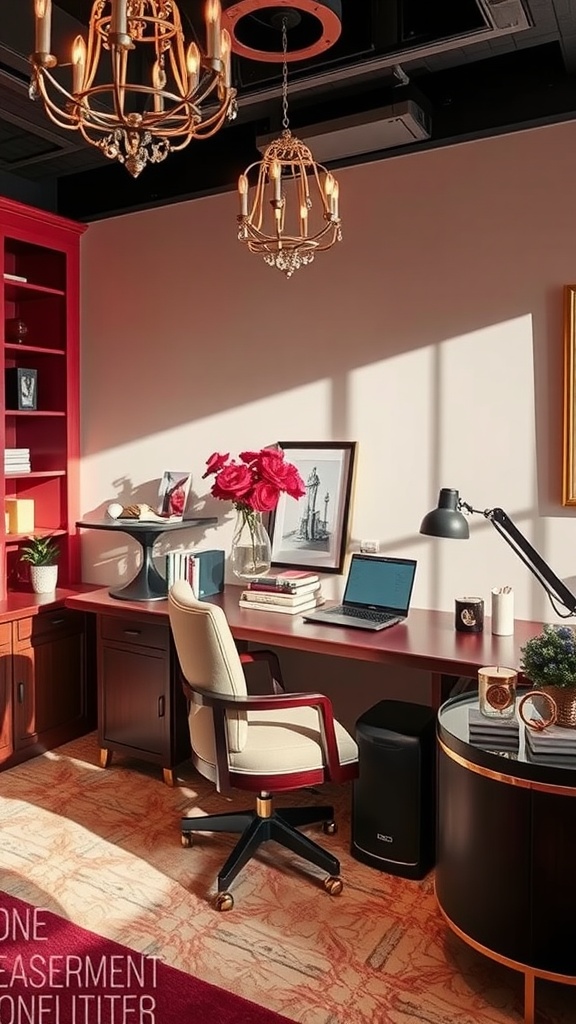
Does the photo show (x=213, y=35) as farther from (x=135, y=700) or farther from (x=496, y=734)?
(x=135, y=700)

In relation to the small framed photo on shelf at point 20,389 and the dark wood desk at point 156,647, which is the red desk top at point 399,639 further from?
the small framed photo on shelf at point 20,389

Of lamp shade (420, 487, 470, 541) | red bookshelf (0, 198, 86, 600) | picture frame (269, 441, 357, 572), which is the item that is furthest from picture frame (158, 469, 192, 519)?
lamp shade (420, 487, 470, 541)

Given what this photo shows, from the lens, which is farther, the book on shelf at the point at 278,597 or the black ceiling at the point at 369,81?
the book on shelf at the point at 278,597

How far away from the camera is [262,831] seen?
9.10 feet

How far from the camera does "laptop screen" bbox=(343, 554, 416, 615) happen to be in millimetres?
3121

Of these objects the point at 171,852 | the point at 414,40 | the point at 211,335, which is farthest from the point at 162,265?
the point at 171,852

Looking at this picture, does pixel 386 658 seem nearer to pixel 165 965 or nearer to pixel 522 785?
pixel 522 785

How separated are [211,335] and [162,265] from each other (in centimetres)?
47

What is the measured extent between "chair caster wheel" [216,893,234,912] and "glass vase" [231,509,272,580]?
127 centimetres

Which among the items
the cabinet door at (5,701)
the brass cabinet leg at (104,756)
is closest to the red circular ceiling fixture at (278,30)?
the cabinet door at (5,701)

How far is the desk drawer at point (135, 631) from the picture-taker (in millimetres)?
3416

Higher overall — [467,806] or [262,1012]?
[467,806]

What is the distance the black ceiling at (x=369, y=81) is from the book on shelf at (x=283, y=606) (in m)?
1.83

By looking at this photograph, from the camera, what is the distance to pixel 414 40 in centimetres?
259
